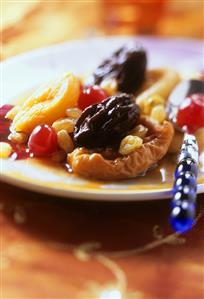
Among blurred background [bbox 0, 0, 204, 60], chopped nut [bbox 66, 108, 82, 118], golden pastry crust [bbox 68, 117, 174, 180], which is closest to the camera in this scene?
golden pastry crust [bbox 68, 117, 174, 180]

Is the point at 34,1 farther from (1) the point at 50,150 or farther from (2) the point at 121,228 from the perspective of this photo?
(2) the point at 121,228

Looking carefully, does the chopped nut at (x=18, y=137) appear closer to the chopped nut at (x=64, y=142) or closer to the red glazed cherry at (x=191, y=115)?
the chopped nut at (x=64, y=142)

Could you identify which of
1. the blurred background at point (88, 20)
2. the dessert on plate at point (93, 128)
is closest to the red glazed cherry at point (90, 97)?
the dessert on plate at point (93, 128)

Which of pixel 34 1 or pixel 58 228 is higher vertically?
pixel 34 1

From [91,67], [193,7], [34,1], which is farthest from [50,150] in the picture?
[193,7]

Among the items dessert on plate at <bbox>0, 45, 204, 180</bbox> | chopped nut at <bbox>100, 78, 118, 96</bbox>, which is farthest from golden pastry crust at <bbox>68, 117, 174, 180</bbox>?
chopped nut at <bbox>100, 78, 118, 96</bbox>

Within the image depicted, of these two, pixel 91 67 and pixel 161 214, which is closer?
pixel 161 214

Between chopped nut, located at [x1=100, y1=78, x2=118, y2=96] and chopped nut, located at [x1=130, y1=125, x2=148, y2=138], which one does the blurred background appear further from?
chopped nut, located at [x1=130, y1=125, x2=148, y2=138]

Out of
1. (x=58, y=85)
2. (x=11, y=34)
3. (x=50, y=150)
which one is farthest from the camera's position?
(x=11, y=34)
